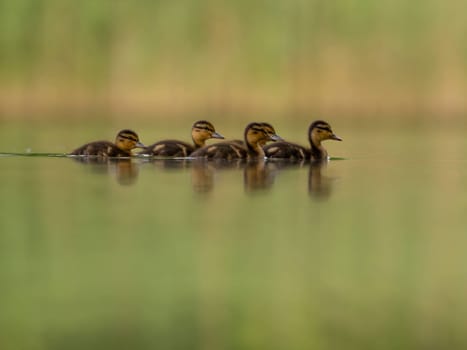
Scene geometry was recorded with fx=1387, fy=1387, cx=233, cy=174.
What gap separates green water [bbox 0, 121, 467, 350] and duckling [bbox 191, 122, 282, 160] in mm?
2193

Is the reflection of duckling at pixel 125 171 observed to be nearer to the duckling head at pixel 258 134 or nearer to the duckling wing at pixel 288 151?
the duckling head at pixel 258 134

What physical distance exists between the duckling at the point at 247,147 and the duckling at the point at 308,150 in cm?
14

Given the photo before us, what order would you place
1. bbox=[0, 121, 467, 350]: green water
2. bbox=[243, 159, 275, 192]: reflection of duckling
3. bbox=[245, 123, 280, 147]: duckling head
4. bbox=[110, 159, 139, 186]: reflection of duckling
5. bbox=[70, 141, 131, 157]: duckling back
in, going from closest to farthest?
1. bbox=[0, 121, 467, 350]: green water
2. bbox=[243, 159, 275, 192]: reflection of duckling
3. bbox=[110, 159, 139, 186]: reflection of duckling
4. bbox=[245, 123, 280, 147]: duckling head
5. bbox=[70, 141, 131, 157]: duckling back

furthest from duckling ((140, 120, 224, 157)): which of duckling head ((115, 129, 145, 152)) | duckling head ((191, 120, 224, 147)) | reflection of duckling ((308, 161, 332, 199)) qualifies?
reflection of duckling ((308, 161, 332, 199))

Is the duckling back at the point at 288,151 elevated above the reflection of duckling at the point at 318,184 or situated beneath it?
elevated above

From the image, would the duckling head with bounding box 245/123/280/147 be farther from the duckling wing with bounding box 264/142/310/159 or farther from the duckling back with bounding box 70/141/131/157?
the duckling back with bounding box 70/141/131/157

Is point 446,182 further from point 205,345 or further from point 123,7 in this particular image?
point 123,7

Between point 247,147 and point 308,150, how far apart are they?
724 mm

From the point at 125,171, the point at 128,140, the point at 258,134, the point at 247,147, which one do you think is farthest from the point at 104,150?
the point at 125,171

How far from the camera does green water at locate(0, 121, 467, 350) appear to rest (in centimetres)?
558

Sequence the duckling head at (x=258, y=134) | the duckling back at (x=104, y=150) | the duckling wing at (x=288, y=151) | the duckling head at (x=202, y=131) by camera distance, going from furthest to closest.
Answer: the duckling head at (x=202, y=131) → the duckling back at (x=104, y=150) → the duckling wing at (x=288, y=151) → the duckling head at (x=258, y=134)

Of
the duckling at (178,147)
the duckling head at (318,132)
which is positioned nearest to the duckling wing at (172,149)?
the duckling at (178,147)

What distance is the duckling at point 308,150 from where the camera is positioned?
50.0 ft

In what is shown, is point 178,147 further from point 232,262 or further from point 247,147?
point 232,262
